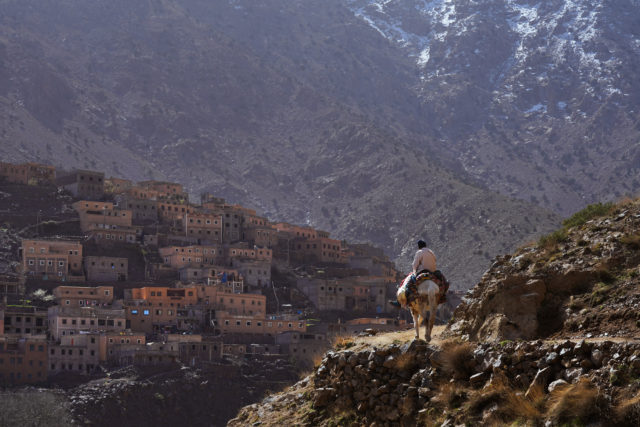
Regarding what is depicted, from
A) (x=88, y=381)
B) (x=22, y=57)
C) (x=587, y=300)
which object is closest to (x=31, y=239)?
(x=88, y=381)

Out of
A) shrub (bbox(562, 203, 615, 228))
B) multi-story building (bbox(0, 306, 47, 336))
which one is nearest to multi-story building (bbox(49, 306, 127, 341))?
multi-story building (bbox(0, 306, 47, 336))

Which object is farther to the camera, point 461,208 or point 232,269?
point 461,208

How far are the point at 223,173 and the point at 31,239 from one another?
9522 centimetres

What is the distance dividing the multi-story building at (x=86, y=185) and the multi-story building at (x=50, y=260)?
16.6 m

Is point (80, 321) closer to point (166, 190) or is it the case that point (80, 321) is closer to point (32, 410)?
point (32, 410)

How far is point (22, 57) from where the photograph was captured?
191125 mm

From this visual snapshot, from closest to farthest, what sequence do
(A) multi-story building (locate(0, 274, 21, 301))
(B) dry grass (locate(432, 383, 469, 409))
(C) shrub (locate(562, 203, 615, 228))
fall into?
(B) dry grass (locate(432, 383, 469, 409)) < (C) shrub (locate(562, 203, 615, 228)) < (A) multi-story building (locate(0, 274, 21, 301))

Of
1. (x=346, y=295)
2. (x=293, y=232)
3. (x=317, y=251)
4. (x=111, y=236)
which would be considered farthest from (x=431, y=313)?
(x=293, y=232)

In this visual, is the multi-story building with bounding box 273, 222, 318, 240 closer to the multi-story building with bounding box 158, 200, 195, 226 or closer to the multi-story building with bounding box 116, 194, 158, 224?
the multi-story building with bounding box 158, 200, 195, 226

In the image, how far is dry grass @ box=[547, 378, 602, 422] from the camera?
382 inches

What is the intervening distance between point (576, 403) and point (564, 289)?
3.37 meters

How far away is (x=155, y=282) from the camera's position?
255ft

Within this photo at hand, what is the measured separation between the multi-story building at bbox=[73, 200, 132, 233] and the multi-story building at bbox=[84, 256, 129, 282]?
744 cm

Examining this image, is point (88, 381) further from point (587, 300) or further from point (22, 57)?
point (22, 57)
